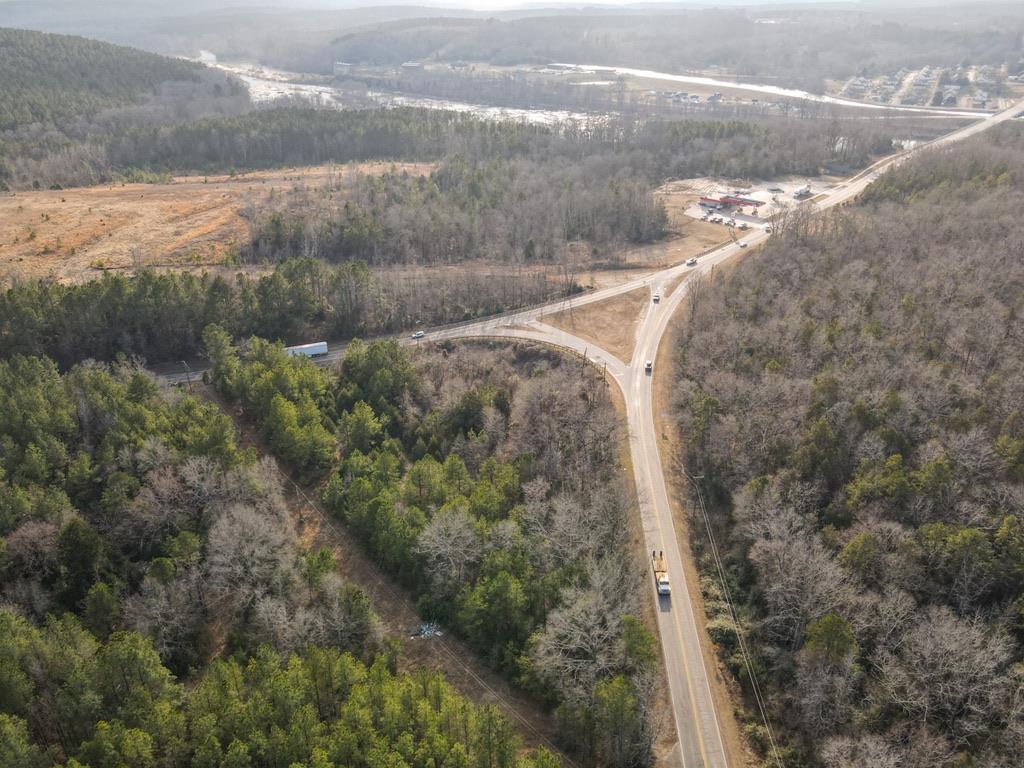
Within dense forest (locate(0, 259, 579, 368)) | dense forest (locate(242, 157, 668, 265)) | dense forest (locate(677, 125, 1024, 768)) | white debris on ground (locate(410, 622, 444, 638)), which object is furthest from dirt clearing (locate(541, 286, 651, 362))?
white debris on ground (locate(410, 622, 444, 638))

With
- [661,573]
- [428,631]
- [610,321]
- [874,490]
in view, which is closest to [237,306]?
[610,321]

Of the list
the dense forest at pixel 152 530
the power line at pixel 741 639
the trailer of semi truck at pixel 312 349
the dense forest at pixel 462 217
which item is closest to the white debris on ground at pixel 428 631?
the dense forest at pixel 152 530

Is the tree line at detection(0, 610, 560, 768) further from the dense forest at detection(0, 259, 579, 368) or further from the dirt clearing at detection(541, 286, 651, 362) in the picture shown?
the dirt clearing at detection(541, 286, 651, 362)

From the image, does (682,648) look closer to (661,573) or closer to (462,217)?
(661,573)

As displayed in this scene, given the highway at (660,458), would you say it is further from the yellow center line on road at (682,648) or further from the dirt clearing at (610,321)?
the dirt clearing at (610,321)

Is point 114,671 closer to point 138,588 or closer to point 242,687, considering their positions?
point 242,687
